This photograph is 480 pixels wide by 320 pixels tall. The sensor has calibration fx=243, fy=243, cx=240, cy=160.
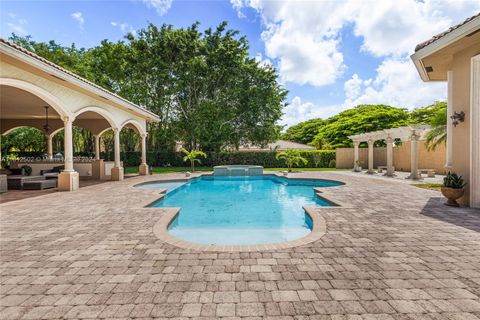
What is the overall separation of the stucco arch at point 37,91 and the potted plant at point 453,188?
557 inches

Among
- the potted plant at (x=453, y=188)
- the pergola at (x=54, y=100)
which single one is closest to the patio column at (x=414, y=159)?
the potted plant at (x=453, y=188)

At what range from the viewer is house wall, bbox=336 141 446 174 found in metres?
19.9

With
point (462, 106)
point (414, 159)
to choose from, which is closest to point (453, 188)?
point (462, 106)

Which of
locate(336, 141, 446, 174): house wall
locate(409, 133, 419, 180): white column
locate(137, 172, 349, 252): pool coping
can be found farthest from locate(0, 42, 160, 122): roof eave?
locate(336, 141, 446, 174): house wall

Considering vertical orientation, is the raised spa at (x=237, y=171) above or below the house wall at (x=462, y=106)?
below

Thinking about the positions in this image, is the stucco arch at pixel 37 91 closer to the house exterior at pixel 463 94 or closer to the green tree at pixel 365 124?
the house exterior at pixel 463 94

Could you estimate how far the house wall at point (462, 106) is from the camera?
23.7 feet

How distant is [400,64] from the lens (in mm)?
15258

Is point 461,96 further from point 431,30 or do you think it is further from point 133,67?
point 133,67

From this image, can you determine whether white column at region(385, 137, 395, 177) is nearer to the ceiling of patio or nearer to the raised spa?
the raised spa

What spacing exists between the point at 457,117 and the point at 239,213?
7630 mm

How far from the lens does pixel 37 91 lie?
30.1 ft

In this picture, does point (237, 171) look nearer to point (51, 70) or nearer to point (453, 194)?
point (51, 70)

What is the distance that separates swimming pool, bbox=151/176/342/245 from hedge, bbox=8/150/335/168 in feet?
37.7
